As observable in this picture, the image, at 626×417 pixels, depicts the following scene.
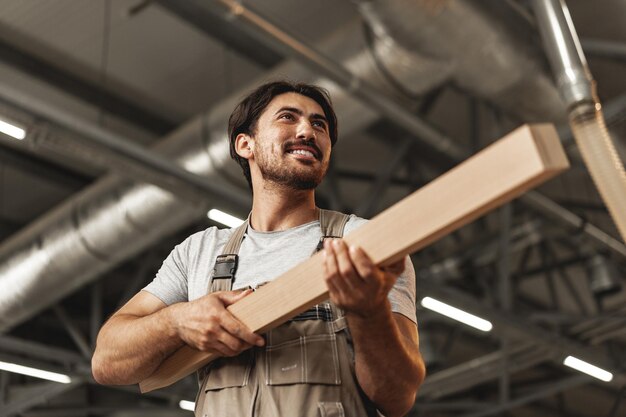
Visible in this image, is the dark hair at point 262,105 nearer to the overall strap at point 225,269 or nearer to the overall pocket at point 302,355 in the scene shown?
the overall strap at point 225,269

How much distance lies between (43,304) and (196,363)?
5174mm

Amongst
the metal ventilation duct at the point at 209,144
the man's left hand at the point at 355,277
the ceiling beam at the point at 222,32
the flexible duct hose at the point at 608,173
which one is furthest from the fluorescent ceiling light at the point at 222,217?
the man's left hand at the point at 355,277

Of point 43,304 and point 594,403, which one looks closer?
point 43,304

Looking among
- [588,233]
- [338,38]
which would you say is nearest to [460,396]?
[588,233]

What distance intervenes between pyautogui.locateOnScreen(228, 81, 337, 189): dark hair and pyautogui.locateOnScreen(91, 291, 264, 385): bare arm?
20.6 inches

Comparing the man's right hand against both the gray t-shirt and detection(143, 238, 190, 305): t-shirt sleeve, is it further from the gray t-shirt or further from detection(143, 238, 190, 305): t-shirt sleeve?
detection(143, 238, 190, 305): t-shirt sleeve

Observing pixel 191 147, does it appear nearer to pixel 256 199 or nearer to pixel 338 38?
pixel 338 38

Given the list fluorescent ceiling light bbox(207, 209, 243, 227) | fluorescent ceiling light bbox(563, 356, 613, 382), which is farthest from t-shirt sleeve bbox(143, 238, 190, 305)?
fluorescent ceiling light bbox(563, 356, 613, 382)

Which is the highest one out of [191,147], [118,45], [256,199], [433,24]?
[118,45]

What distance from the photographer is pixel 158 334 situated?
1.67 m

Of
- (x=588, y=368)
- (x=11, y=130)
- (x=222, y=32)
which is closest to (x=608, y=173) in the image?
(x=11, y=130)

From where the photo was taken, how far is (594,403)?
14.5m

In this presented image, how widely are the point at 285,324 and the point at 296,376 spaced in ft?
0.40

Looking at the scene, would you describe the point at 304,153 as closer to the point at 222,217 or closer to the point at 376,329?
the point at 376,329
